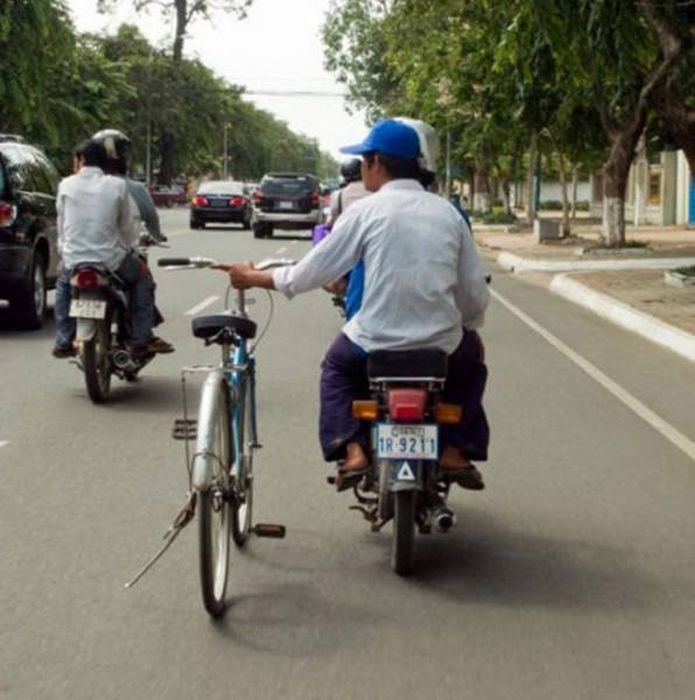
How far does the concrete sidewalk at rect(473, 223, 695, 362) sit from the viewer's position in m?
16.0

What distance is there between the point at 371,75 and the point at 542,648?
67934 mm

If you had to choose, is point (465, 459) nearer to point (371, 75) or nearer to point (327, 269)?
point (327, 269)

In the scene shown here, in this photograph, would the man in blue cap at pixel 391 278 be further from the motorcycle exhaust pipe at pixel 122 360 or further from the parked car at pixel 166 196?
the parked car at pixel 166 196

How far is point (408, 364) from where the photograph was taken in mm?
5676

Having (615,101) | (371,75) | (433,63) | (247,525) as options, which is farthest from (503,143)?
(247,525)

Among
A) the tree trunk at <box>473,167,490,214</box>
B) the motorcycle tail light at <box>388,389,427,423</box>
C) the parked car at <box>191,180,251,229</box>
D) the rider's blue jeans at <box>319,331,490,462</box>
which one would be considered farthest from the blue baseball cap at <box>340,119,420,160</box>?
the tree trunk at <box>473,167,490,214</box>

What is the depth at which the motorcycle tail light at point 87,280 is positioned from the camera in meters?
9.94

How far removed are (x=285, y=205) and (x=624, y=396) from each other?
30928mm

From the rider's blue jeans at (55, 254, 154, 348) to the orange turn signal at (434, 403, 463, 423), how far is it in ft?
16.3

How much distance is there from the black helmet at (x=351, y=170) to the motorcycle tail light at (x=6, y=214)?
146 inches

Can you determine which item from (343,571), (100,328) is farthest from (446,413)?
(100,328)

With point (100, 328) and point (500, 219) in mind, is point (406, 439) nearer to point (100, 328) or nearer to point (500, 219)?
point (100, 328)

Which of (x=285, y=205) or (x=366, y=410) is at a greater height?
(x=285, y=205)

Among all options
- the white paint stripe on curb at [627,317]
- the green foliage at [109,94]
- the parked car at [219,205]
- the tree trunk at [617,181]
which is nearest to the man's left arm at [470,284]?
the white paint stripe on curb at [627,317]
